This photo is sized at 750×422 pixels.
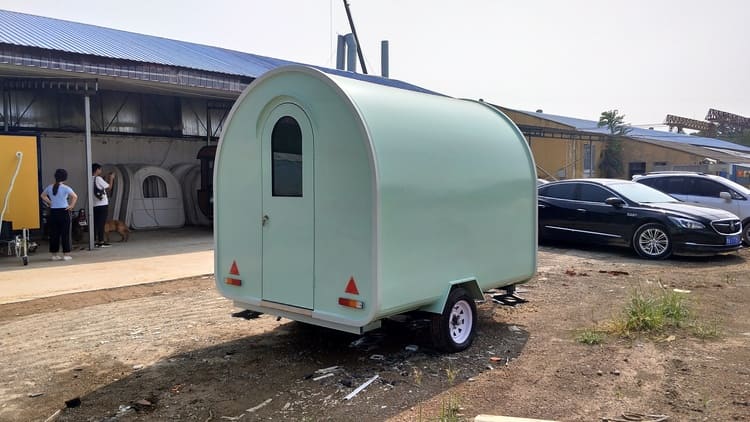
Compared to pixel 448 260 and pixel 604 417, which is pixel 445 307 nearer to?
pixel 448 260

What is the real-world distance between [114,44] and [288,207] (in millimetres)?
11632

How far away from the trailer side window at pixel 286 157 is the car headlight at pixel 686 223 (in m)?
8.23

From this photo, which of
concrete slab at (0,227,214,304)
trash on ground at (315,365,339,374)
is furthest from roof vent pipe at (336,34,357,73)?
trash on ground at (315,365,339,374)

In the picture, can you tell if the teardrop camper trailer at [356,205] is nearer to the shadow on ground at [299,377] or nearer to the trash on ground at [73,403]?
the shadow on ground at [299,377]

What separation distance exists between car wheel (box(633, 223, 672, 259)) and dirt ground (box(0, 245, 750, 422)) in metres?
3.19

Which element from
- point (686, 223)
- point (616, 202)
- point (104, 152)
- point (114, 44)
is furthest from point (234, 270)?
point (104, 152)

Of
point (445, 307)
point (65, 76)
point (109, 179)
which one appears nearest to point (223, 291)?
point (445, 307)

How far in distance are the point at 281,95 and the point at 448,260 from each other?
84.2 inches

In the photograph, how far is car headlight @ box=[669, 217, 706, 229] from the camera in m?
10.4

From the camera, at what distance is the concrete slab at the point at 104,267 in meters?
8.23

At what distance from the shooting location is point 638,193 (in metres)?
11.6

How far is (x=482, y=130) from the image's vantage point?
6102mm

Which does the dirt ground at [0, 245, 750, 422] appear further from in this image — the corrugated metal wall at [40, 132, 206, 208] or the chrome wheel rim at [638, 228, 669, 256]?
the corrugated metal wall at [40, 132, 206, 208]

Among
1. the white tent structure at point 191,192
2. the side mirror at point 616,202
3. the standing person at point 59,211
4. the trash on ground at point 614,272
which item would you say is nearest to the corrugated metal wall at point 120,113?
the white tent structure at point 191,192
